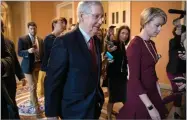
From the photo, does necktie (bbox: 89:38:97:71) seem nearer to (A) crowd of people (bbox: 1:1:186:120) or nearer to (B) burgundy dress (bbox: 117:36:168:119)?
(A) crowd of people (bbox: 1:1:186:120)

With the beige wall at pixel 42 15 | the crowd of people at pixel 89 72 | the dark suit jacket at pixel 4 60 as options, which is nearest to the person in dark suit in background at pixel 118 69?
the crowd of people at pixel 89 72

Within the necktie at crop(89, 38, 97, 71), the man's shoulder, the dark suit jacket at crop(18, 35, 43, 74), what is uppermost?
the man's shoulder

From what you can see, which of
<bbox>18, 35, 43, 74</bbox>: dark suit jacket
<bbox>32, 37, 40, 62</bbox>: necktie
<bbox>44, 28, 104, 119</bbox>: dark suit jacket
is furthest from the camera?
<bbox>32, 37, 40, 62</bbox>: necktie

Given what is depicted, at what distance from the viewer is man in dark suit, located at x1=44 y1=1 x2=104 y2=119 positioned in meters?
1.17

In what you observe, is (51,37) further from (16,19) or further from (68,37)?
(16,19)

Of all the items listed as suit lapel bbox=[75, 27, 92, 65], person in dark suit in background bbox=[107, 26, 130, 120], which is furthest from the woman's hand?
person in dark suit in background bbox=[107, 26, 130, 120]

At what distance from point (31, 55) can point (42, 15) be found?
14.6ft

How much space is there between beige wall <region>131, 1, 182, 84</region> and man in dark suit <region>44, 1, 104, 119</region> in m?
3.26

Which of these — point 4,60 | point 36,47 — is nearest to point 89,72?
point 4,60

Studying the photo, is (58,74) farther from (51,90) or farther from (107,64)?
(107,64)

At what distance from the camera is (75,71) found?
118 cm

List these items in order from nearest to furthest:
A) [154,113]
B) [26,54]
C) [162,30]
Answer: [154,113]
[26,54]
[162,30]

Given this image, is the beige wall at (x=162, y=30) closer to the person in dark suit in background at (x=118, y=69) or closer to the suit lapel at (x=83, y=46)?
the person in dark suit in background at (x=118, y=69)

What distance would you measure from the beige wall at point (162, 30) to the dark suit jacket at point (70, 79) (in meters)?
3.32
